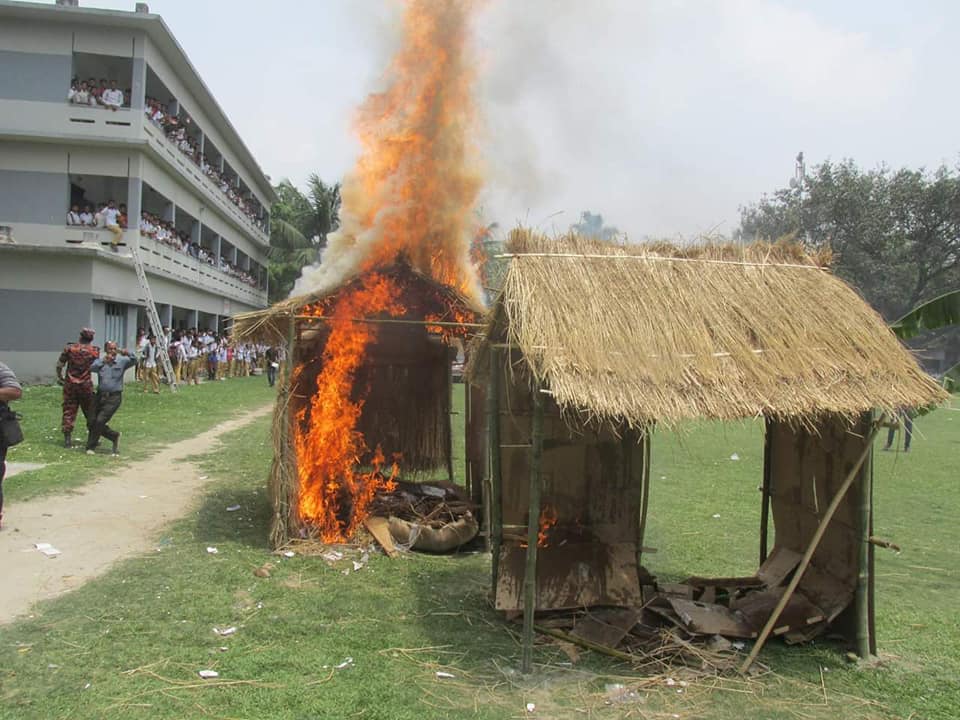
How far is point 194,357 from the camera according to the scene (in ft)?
86.6

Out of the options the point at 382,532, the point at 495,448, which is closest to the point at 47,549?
the point at 382,532

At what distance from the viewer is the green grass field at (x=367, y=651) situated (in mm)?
4543

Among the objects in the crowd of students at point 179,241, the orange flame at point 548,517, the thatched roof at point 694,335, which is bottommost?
the orange flame at point 548,517

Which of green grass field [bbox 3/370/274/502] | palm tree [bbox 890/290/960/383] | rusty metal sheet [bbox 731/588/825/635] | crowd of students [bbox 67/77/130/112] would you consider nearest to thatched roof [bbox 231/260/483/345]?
green grass field [bbox 3/370/274/502]

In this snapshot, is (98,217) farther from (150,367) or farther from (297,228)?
(297,228)

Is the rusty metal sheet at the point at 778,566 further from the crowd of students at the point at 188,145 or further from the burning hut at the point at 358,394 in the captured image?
the crowd of students at the point at 188,145

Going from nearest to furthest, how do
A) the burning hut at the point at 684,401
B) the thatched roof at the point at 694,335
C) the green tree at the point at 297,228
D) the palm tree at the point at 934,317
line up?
the thatched roof at the point at 694,335 → the burning hut at the point at 684,401 → the palm tree at the point at 934,317 → the green tree at the point at 297,228

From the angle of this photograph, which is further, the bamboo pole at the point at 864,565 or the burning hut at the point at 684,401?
the bamboo pole at the point at 864,565

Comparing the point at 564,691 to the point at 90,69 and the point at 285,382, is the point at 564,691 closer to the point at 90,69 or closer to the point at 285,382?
the point at 285,382

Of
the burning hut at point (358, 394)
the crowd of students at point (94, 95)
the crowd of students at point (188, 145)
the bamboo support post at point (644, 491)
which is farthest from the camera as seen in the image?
the crowd of students at point (188, 145)

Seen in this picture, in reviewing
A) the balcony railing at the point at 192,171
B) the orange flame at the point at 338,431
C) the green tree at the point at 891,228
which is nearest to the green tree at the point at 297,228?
the balcony railing at the point at 192,171

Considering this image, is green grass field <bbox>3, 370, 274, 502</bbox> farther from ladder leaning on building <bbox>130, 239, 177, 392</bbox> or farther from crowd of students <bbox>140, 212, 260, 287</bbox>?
crowd of students <bbox>140, 212, 260, 287</bbox>

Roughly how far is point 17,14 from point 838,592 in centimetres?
2762

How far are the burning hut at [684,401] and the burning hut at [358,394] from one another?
7.31 ft
